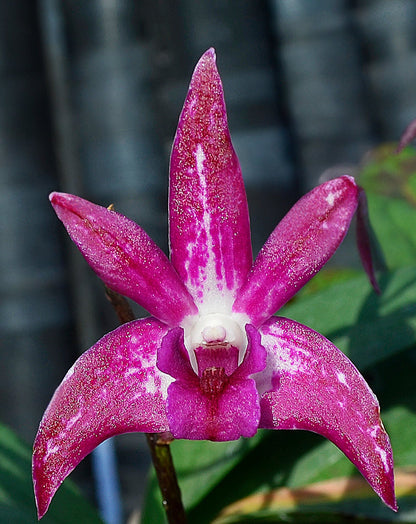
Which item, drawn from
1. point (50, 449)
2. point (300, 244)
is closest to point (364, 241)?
point (300, 244)

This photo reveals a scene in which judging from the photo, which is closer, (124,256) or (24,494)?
(124,256)

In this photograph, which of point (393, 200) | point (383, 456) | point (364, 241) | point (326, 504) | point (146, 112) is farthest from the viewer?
point (146, 112)

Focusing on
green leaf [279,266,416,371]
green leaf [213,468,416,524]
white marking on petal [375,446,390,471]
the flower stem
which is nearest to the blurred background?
green leaf [279,266,416,371]

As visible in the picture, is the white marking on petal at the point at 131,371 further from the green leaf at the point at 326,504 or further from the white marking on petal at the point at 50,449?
the green leaf at the point at 326,504

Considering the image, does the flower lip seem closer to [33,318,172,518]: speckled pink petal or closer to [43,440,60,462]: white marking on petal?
[33,318,172,518]: speckled pink petal

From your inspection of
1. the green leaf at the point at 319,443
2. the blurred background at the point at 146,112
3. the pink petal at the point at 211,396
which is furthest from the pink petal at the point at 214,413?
the blurred background at the point at 146,112

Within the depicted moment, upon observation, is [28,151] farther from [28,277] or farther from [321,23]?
[321,23]

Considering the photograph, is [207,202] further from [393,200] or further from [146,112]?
[146,112]
